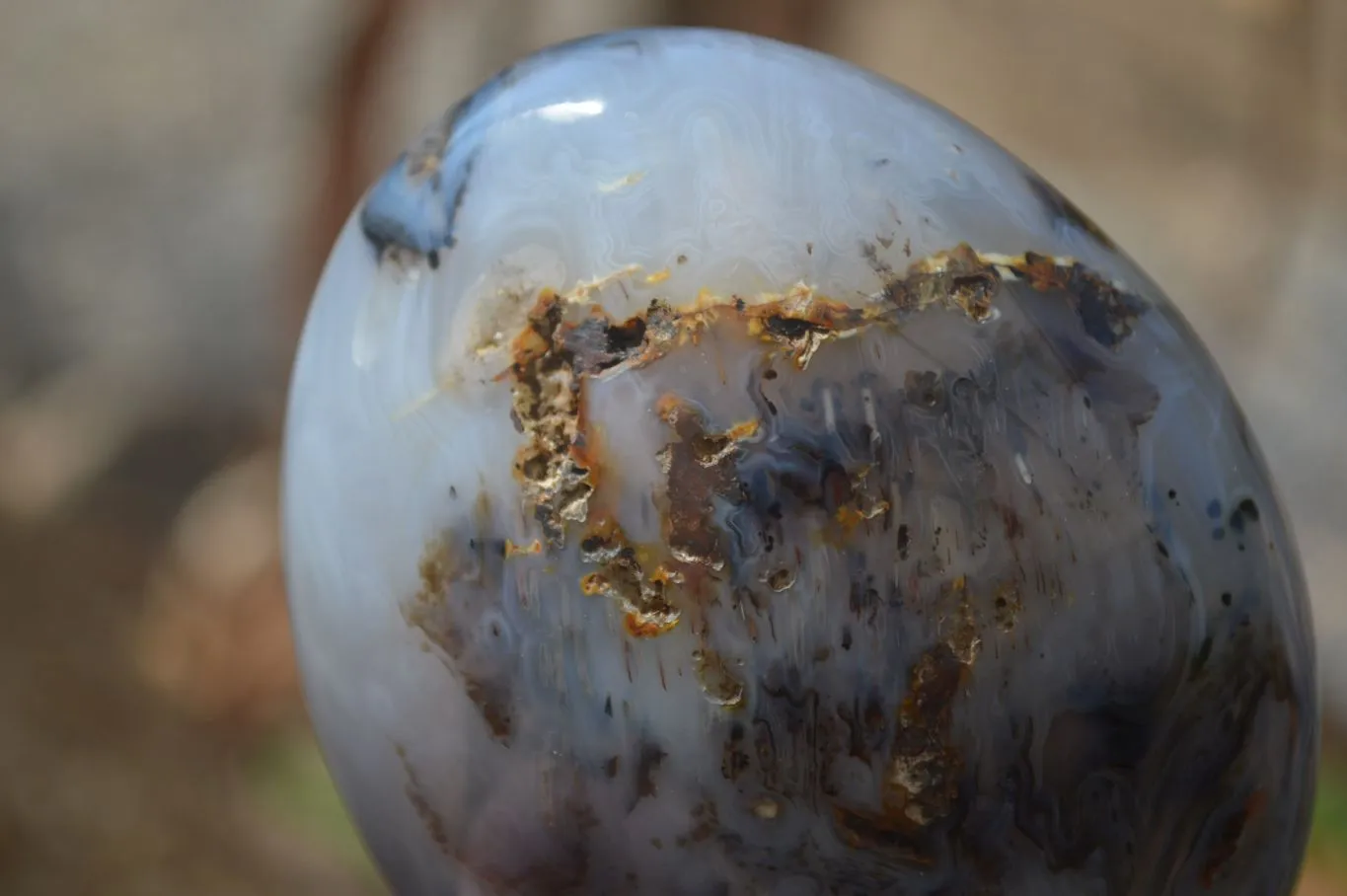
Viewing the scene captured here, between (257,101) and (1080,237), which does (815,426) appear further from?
(257,101)

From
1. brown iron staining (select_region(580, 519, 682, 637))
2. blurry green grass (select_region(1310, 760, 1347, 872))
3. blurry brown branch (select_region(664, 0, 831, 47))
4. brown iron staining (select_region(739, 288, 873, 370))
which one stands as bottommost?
blurry green grass (select_region(1310, 760, 1347, 872))

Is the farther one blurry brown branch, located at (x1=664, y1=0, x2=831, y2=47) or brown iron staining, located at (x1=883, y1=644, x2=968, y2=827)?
blurry brown branch, located at (x1=664, y1=0, x2=831, y2=47)

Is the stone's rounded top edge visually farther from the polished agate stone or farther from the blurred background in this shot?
the blurred background

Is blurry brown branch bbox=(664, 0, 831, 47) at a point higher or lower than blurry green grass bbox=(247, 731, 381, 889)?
higher

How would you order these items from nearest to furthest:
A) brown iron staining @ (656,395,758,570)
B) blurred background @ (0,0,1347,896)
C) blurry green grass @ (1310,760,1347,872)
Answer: brown iron staining @ (656,395,758,570) < blurry green grass @ (1310,760,1347,872) < blurred background @ (0,0,1347,896)

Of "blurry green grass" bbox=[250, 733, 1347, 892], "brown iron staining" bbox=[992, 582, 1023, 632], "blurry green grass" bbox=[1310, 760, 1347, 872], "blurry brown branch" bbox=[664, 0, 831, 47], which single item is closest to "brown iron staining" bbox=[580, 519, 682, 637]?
"brown iron staining" bbox=[992, 582, 1023, 632]

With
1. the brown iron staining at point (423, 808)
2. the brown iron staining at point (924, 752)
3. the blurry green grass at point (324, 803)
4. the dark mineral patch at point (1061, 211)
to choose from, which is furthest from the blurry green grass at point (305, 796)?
the dark mineral patch at point (1061, 211)

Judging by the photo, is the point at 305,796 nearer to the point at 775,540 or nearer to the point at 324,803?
the point at 324,803

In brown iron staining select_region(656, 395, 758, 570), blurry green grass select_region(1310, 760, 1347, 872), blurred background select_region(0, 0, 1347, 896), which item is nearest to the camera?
brown iron staining select_region(656, 395, 758, 570)
